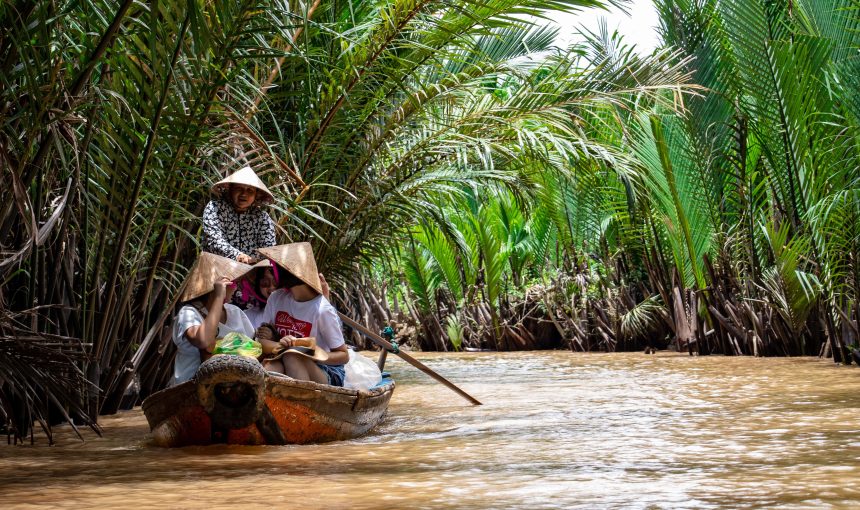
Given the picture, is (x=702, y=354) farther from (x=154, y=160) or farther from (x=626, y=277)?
(x=154, y=160)

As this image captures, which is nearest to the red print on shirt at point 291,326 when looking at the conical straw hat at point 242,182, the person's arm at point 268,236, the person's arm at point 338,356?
the person's arm at point 338,356

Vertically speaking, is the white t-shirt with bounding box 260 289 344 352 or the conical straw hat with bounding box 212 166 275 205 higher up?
the conical straw hat with bounding box 212 166 275 205

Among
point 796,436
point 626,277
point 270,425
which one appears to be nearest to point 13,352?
point 270,425

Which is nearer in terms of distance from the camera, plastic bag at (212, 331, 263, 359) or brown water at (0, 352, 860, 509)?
brown water at (0, 352, 860, 509)

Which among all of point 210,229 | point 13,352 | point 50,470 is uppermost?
point 210,229

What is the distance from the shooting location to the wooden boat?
15.9ft

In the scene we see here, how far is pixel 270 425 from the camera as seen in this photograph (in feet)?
17.1

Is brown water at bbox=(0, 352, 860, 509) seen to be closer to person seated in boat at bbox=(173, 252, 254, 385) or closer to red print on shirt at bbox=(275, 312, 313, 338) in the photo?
person seated in boat at bbox=(173, 252, 254, 385)

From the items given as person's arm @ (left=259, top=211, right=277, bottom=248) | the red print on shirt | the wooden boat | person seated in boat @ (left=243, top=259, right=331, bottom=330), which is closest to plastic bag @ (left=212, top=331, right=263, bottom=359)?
the wooden boat

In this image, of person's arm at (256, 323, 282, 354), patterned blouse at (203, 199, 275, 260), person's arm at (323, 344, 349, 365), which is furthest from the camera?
patterned blouse at (203, 199, 275, 260)

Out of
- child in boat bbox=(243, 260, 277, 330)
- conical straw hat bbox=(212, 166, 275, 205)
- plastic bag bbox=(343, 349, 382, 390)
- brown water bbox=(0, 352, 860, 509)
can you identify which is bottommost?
brown water bbox=(0, 352, 860, 509)

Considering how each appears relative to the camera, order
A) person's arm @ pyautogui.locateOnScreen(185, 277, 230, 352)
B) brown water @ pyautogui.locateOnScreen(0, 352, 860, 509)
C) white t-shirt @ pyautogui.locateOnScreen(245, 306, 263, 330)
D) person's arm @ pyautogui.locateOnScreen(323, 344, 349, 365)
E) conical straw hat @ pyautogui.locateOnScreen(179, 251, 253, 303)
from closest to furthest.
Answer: brown water @ pyautogui.locateOnScreen(0, 352, 860, 509) → person's arm @ pyautogui.locateOnScreen(185, 277, 230, 352) → conical straw hat @ pyautogui.locateOnScreen(179, 251, 253, 303) → person's arm @ pyautogui.locateOnScreen(323, 344, 349, 365) → white t-shirt @ pyautogui.locateOnScreen(245, 306, 263, 330)

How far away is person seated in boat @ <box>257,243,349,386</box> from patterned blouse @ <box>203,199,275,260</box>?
560 mm

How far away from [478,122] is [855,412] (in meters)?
4.48
